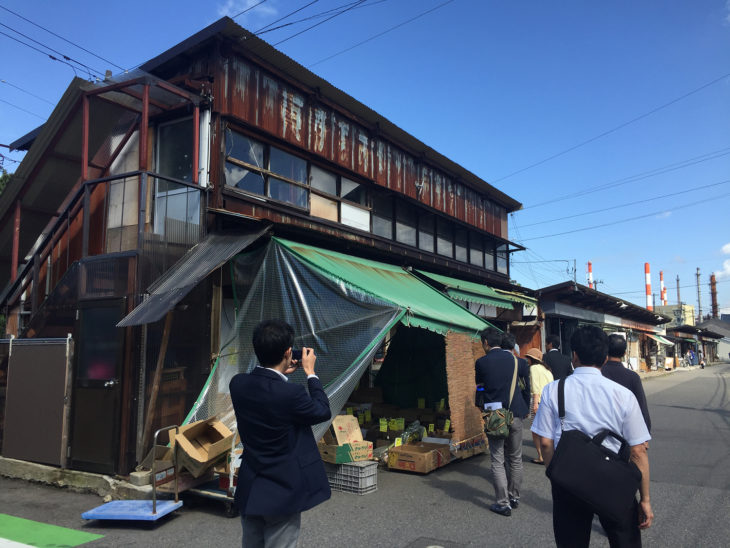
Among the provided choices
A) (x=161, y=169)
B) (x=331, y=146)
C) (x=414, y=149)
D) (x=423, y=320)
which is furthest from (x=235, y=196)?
(x=414, y=149)

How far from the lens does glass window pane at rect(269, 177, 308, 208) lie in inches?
379

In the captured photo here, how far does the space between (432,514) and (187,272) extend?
432cm

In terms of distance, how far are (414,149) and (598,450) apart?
11.8 m

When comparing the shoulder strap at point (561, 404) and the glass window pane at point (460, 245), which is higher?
the glass window pane at point (460, 245)

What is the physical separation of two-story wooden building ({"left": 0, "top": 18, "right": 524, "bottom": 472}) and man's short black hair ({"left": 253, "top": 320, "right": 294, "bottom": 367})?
3.43 metres

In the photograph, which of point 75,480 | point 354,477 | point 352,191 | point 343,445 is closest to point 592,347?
point 354,477

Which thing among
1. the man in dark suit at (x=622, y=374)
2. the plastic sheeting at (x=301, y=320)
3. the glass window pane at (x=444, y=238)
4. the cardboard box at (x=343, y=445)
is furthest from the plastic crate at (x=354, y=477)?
the glass window pane at (x=444, y=238)

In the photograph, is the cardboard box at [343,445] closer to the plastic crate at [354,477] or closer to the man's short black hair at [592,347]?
the plastic crate at [354,477]

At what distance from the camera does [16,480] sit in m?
7.30

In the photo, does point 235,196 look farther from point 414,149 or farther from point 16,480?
point 414,149

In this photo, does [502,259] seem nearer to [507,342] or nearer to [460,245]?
[460,245]

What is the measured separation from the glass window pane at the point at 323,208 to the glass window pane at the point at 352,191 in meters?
0.45

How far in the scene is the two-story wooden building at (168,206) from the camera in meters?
6.81

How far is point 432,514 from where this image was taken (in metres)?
5.59
